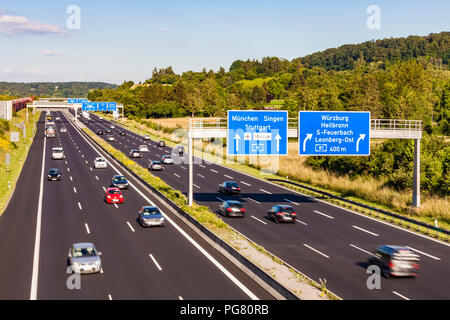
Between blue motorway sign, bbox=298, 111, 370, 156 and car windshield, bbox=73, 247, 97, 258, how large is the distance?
1951 cm

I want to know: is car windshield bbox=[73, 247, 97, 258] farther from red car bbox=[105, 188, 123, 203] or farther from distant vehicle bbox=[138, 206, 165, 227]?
red car bbox=[105, 188, 123, 203]

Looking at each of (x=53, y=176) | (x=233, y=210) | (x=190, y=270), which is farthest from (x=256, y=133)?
(x=53, y=176)

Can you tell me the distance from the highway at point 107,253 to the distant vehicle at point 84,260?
1.17 ft

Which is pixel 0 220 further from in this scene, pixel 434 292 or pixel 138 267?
pixel 434 292

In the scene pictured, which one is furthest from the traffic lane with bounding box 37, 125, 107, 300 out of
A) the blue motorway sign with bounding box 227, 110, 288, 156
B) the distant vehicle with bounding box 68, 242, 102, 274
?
the blue motorway sign with bounding box 227, 110, 288, 156

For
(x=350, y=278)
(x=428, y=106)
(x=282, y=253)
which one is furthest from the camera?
(x=428, y=106)

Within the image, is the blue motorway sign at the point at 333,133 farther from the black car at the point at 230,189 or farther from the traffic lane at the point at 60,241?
the traffic lane at the point at 60,241

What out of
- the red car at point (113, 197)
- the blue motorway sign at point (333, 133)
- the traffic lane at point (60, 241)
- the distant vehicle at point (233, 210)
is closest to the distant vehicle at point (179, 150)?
the traffic lane at point (60, 241)

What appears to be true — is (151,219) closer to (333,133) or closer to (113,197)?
(113,197)

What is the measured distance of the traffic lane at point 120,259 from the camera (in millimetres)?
19547
